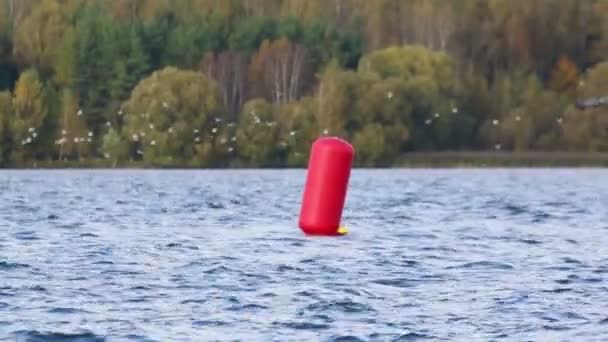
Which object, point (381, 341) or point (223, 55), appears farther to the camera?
point (223, 55)

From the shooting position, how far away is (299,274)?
3591 centimetres

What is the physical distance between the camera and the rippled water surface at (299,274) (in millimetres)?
28266

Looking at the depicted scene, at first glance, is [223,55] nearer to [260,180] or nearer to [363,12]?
[363,12]

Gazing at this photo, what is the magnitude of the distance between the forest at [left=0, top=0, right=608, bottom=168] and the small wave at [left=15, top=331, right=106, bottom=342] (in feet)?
365

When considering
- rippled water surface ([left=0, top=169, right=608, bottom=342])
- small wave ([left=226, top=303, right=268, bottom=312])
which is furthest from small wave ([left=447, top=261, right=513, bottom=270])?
small wave ([left=226, top=303, right=268, bottom=312])

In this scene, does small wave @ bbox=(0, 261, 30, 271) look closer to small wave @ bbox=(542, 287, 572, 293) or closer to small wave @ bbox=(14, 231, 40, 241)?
small wave @ bbox=(14, 231, 40, 241)

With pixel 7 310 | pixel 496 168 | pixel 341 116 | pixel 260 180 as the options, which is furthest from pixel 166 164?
pixel 7 310

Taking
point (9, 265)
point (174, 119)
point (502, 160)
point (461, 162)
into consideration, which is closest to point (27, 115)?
point (174, 119)

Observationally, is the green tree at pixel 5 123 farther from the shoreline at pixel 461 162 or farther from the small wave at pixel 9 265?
the small wave at pixel 9 265

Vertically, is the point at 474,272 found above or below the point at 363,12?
below

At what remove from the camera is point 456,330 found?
2792cm

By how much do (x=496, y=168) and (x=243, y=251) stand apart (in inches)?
3996

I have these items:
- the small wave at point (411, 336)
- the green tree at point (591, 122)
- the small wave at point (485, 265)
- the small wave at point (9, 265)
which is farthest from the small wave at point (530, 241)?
the green tree at point (591, 122)

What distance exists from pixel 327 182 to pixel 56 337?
17.5 m
